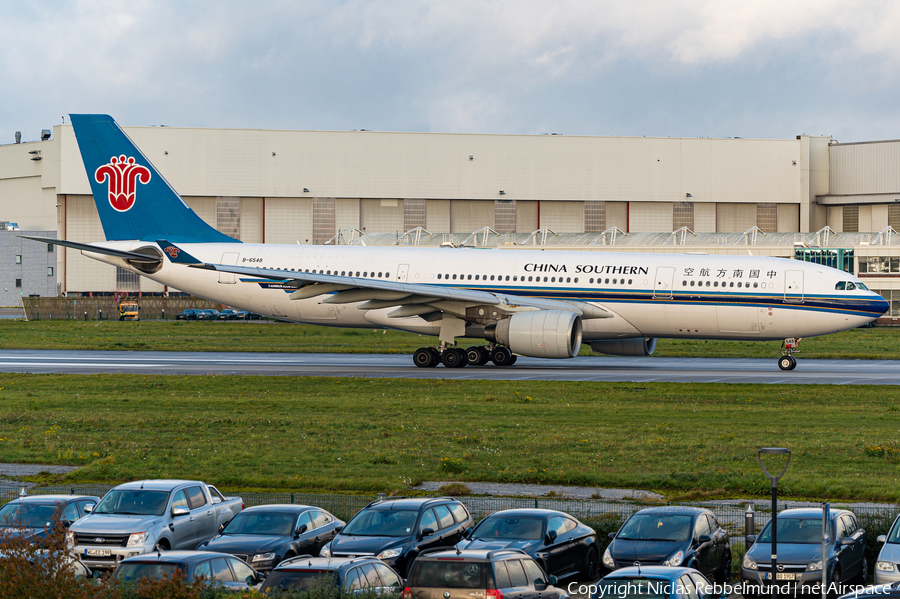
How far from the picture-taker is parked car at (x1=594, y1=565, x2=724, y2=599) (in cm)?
1224

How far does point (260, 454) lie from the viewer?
25062mm

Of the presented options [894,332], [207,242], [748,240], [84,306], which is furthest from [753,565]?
[84,306]

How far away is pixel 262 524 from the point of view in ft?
54.0

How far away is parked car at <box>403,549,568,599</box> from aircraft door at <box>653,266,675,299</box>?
29.5 meters

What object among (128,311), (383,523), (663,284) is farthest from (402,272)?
(128,311)

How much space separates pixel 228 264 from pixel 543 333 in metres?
17.6

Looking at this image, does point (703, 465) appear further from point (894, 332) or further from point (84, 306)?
point (84, 306)

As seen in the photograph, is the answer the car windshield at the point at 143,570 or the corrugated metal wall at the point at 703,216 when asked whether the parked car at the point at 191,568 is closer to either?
the car windshield at the point at 143,570

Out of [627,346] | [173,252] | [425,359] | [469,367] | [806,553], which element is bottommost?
[806,553]

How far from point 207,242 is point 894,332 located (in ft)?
167

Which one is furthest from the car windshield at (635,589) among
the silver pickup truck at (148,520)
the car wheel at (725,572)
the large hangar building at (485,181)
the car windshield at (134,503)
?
the large hangar building at (485,181)

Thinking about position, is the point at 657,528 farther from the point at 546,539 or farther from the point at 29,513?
the point at 29,513

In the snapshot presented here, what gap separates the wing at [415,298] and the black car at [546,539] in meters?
25.2

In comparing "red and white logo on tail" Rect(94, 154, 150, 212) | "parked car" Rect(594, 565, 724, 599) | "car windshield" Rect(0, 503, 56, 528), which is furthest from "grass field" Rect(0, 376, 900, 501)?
"red and white logo on tail" Rect(94, 154, 150, 212)
